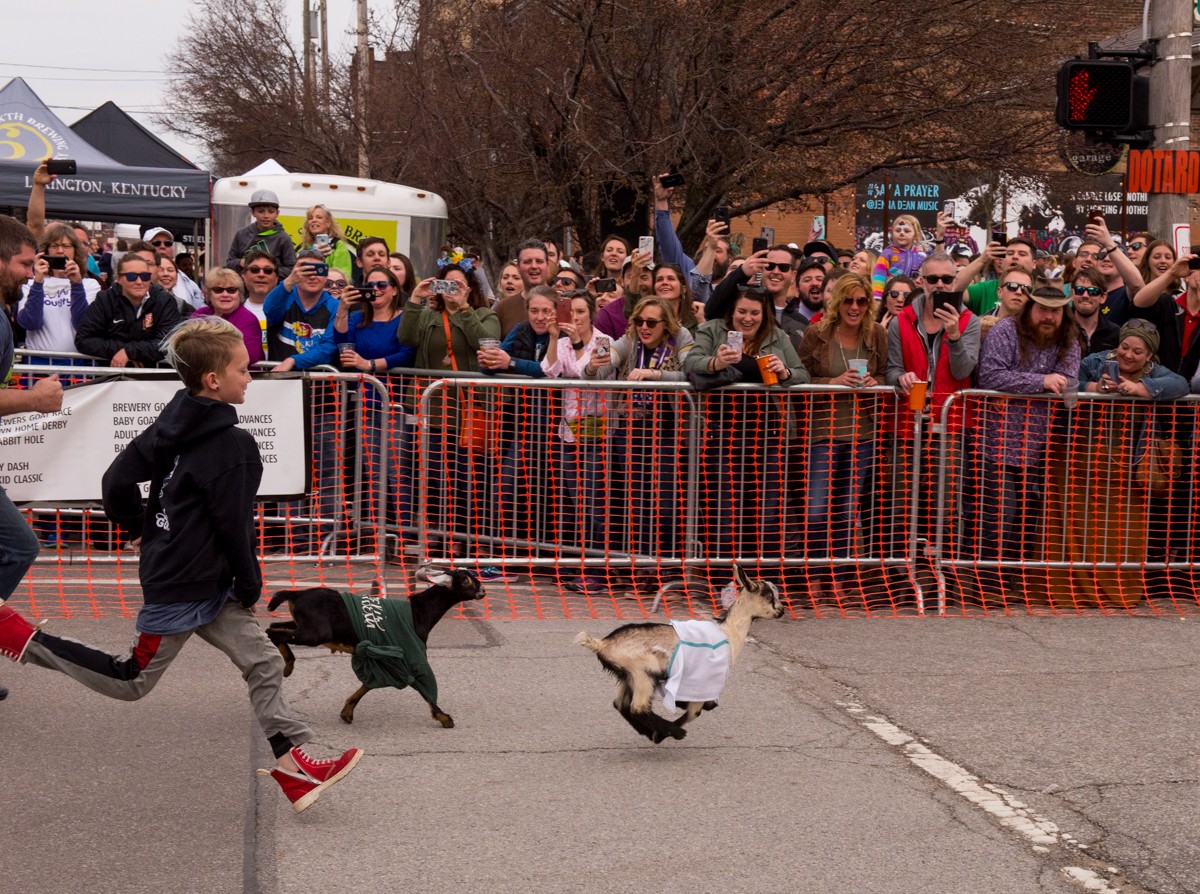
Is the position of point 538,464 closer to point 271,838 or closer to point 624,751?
point 624,751

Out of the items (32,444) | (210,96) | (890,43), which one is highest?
(210,96)

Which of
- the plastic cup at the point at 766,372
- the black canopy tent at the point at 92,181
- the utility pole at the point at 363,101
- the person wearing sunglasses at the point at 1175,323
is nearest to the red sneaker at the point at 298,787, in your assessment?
the plastic cup at the point at 766,372

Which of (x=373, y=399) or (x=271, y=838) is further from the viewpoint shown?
(x=373, y=399)

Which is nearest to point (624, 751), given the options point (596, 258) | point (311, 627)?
point (311, 627)

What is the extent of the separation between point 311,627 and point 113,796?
1.11 meters

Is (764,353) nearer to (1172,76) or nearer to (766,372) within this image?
(766,372)

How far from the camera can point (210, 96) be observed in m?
47.0

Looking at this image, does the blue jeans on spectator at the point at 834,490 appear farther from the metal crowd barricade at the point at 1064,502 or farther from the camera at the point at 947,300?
the camera at the point at 947,300

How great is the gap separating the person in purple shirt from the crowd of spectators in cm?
1

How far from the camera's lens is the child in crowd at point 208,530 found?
505 centimetres

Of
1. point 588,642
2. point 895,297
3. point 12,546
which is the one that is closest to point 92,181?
point 895,297

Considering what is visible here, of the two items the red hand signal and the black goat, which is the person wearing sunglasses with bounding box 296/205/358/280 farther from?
the black goat

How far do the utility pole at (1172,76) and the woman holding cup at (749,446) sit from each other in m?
3.26

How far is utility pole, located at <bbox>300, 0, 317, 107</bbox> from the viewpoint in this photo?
129ft
